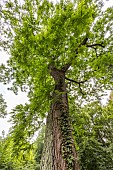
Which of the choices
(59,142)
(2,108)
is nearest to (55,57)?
(59,142)

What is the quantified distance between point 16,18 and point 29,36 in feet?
5.13

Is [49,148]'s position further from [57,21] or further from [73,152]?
[57,21]

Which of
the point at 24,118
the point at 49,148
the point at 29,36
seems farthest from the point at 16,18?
the point at 49,148

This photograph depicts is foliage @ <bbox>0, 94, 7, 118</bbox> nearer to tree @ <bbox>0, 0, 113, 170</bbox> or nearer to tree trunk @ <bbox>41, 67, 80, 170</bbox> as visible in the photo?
tree @ <bbox>0, 0, 113, 170</bbox>

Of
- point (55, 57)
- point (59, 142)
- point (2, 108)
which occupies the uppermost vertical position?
point (2, 108)

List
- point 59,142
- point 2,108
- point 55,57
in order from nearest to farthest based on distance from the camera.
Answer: point 59,142, point 55,57, point 2,108

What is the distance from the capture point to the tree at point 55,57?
3.42 meters

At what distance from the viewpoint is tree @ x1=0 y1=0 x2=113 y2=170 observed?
11.2 ft

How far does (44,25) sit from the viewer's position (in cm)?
511

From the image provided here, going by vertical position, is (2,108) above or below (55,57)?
above

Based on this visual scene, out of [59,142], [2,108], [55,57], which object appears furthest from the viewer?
[2,108]

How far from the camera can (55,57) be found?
416 centimetres

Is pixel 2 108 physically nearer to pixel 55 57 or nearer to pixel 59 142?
pixel 55 57

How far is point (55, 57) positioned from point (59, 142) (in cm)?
197
